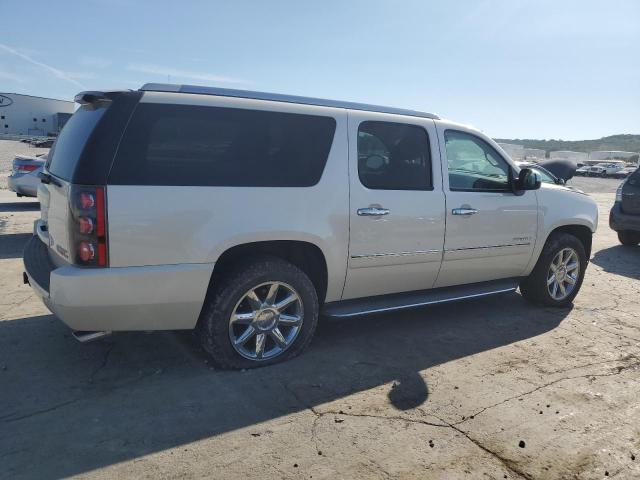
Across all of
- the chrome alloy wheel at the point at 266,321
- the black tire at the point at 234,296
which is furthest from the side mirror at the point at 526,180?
the chrome alloy wheel at the point at 266,321

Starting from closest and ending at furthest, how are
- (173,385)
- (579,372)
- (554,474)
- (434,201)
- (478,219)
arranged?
(554,474)
(173,385)
(579,372)
(434,201)
(478,219)

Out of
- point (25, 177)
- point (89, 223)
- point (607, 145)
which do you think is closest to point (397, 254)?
point (89, 223)

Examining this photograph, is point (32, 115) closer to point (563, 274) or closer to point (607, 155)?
point (563, 274)

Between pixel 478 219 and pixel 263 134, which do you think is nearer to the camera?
pixel 263 134

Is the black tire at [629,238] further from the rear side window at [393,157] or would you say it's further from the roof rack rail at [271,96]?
the rear side window at [393,157]

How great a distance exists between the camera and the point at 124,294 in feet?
10.5

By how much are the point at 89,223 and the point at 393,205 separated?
2265mm

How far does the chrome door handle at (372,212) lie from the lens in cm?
400

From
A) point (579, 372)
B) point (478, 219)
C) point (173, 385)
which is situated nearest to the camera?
point (173, 385)

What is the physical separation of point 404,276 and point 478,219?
93cm

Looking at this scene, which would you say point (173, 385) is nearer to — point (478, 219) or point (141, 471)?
point (141, 471)

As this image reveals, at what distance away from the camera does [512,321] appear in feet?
17.3

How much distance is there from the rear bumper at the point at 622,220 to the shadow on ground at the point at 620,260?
459 millimetres

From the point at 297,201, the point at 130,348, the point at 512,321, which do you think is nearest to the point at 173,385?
the point at 130,348
